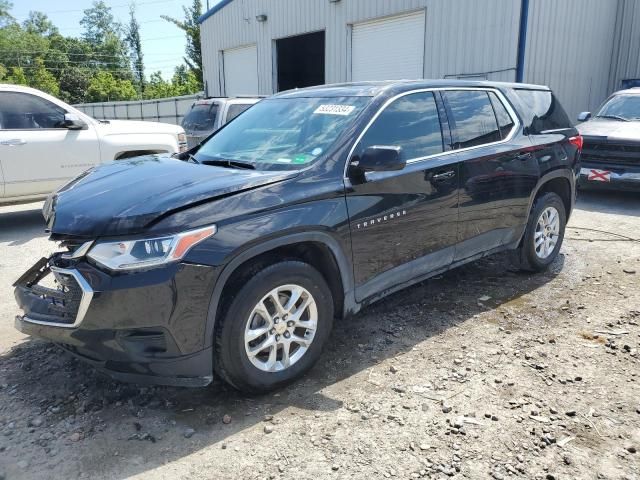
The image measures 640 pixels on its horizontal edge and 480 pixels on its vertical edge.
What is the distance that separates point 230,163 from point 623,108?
8.90 m

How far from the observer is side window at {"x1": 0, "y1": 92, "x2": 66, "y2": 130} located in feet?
22.9

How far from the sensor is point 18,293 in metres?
3.26

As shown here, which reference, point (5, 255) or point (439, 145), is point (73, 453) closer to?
point (439, 145)

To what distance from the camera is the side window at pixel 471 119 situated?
4.21 metres

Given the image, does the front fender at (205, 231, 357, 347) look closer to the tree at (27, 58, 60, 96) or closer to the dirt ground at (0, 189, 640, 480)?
the dirt ground at (0, 189, 640, 480)

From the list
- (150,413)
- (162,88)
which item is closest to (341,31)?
(150,413)

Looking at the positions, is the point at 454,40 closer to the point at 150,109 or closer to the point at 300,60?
the point at 300,60

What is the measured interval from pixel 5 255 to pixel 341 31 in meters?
11.9

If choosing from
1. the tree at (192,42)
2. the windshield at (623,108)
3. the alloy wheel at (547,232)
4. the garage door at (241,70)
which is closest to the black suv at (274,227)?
the alloy wheel at (547,232)

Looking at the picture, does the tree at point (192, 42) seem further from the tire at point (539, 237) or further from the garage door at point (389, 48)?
the tire at point (539, 237)

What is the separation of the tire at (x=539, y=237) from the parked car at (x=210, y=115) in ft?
20.4

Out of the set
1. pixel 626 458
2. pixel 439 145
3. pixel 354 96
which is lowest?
pixel 626 458

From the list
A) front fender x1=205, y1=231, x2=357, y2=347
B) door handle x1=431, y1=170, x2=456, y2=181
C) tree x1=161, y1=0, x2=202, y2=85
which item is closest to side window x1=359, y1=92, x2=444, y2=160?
door handle x1=431, y1=170, x2=456, y2=181

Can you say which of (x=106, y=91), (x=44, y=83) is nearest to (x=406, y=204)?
(x=106, y=91)
